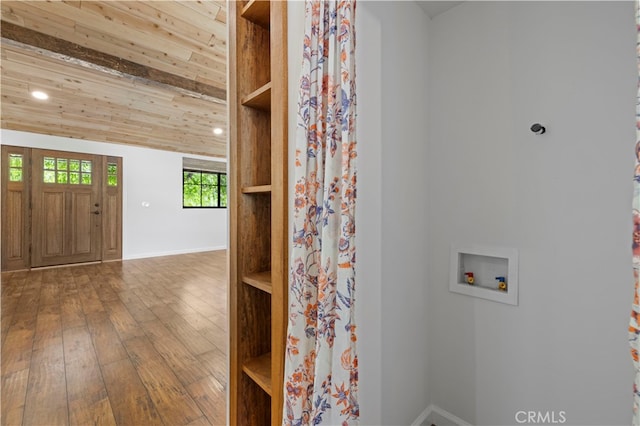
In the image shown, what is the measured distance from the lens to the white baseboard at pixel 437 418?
1.40 m

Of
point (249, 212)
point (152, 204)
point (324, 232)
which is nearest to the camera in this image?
point (324, 232)

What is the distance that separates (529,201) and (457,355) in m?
0.86

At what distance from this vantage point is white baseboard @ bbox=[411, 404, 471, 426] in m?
1.40

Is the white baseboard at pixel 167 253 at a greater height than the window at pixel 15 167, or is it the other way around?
the window at pixel 15 167

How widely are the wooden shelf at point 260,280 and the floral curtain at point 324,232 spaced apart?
20cm

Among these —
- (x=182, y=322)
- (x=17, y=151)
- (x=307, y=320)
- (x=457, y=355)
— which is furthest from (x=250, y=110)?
(x=17, y=151)

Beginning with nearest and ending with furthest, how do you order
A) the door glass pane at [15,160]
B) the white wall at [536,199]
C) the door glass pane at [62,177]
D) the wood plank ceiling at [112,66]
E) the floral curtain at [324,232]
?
the floral curtain at [324,232] → the white wall at [536,199] → the wood plank ceiling at [112,66] → the door glass pane at [15,160] → the door glass pane at [62,177]

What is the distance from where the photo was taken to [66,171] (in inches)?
190

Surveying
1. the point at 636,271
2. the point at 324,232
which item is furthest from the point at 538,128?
the point at 324,232

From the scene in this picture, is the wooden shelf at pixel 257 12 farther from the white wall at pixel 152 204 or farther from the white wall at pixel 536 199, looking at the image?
the white wall at pixel 152 204

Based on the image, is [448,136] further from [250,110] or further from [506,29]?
[250,110]

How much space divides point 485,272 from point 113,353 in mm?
2618

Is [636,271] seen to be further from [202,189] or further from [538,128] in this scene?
[202,189]

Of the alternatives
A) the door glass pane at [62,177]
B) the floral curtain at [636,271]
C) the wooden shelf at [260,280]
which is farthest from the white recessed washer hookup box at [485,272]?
the door glass pane at [62,177]
